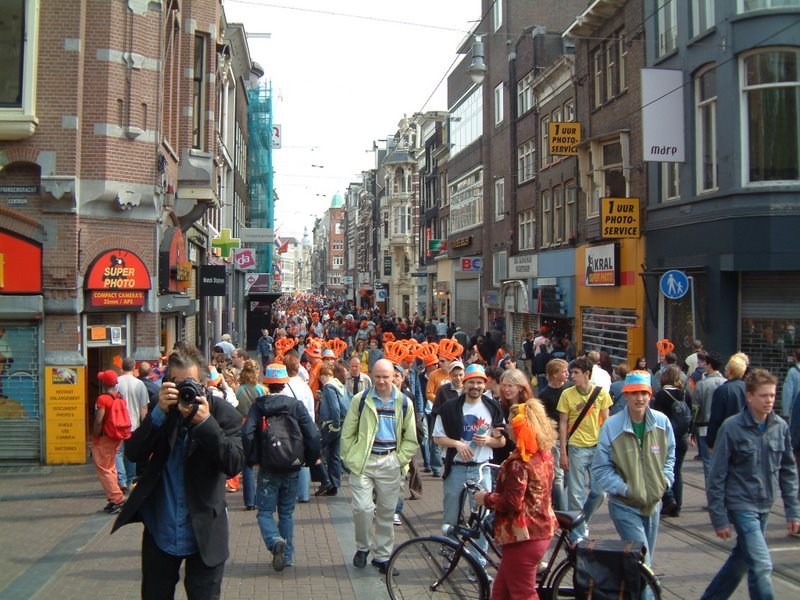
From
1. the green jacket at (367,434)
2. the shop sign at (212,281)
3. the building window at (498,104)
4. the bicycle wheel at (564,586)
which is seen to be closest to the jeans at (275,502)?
the green jacket at (367,434)

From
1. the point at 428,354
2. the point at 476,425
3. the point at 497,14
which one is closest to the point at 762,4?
the point at 428,354

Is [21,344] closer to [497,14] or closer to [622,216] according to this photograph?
[622,216]

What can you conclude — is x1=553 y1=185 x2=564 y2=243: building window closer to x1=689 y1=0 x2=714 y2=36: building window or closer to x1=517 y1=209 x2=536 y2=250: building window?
x1=517 y1=209 x2=536 y2=250: building window

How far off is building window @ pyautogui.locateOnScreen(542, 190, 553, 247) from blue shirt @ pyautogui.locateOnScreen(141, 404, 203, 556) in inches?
1018

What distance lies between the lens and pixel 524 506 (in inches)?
188

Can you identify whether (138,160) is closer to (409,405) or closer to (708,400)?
(409,405)

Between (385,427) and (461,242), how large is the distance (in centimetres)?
3509

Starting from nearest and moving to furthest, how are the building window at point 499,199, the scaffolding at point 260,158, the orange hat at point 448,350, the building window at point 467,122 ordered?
1. the orange hat at point 448,350
2. the building window at point 499,199
3. the building window at point 467,122
4. the scaffolding at point 260,158

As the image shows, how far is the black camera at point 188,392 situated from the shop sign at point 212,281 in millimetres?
17821

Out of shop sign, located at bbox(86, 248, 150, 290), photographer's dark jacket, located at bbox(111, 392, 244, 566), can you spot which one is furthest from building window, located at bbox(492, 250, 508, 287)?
photographer's dark jacket, located at bbox(111, 392, 244, 566)

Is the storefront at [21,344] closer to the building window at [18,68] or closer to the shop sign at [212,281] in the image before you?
the building window at [18,68]

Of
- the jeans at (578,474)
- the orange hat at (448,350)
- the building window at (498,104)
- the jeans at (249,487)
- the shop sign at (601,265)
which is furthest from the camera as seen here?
the building window at (498,104)

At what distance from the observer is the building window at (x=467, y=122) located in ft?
128

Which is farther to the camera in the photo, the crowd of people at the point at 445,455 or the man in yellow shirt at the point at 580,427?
the man in yellow shirt at the point at 580,427
